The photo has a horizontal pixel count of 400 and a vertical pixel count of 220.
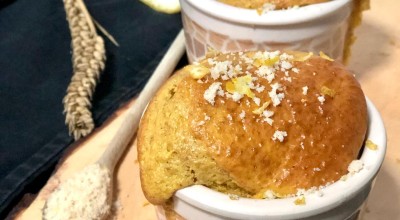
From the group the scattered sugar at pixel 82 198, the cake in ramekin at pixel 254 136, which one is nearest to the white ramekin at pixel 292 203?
the cake in ramekin at pixel 254 136

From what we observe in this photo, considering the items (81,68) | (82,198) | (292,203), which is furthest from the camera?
(81,68)

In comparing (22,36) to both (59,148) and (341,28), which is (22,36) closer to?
(59,148)

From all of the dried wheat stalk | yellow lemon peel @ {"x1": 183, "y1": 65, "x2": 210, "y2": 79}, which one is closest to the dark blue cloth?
the dried wheat stalk

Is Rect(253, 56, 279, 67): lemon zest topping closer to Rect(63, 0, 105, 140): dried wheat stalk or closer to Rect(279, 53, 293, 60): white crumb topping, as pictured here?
Rect(279, 53, 293, 60): white crumb topping

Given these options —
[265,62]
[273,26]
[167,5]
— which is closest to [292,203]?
[265,62]

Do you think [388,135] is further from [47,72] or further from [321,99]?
[47,72]

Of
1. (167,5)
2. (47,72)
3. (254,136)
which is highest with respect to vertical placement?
(254,136)

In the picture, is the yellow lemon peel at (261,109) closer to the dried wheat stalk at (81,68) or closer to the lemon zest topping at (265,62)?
the lemon zest topping at (265,62)
